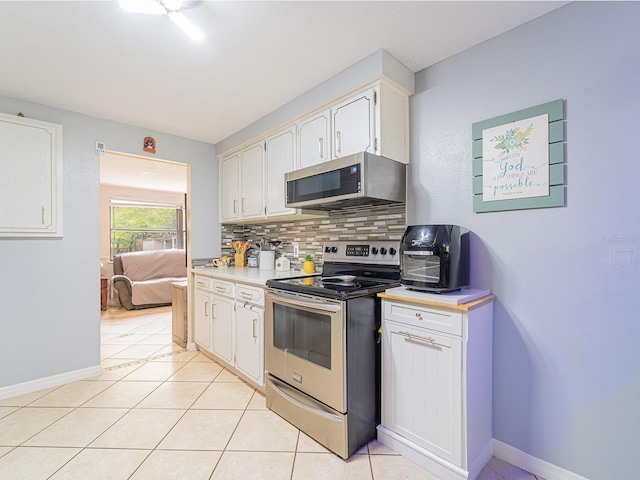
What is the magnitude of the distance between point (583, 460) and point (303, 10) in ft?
8.33

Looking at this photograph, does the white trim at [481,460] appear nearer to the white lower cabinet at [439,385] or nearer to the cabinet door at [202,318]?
the white lower cabinet at [439,385]

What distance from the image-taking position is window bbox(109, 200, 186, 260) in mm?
6352

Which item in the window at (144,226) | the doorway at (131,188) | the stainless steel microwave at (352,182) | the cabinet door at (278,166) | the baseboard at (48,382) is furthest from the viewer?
the window at (144,226)

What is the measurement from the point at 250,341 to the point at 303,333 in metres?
0.70

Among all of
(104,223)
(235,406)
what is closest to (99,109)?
(235,406)

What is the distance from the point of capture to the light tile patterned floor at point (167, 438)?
5.06ft

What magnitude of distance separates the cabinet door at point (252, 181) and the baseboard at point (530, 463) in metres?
2.41

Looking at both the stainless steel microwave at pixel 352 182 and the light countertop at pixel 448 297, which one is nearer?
the light countertop at pixel 448 297

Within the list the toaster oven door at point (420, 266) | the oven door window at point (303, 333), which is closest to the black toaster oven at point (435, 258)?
the toaster oven door at point (420, 266)

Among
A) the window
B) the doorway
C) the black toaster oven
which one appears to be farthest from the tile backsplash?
the window

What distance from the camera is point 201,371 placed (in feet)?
9.05

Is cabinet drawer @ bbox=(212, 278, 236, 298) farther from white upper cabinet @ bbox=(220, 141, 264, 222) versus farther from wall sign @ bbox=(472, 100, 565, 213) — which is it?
wall sign @ bbox=(472, 100, 565, 213)

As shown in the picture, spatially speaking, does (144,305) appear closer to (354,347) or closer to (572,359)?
(354,347)

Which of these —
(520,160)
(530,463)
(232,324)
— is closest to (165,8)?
(520,160)
